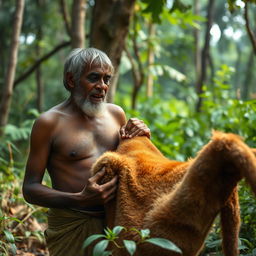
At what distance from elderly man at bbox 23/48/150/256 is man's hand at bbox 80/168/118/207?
203 mm

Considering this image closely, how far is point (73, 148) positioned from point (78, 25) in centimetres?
360

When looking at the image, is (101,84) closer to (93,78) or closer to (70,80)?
(93,78)

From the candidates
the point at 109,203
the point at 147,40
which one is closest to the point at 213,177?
the point at 109,203

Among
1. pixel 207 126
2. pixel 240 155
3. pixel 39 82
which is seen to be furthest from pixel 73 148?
pixel 39 82

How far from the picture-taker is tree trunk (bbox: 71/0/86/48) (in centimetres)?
627

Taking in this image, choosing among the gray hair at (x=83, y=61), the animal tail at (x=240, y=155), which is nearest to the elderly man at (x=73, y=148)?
the gray hair at (x=83, y=61)

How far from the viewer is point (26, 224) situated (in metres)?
4.93

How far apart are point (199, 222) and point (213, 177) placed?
26cm

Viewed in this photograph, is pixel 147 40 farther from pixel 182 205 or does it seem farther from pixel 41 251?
pixel 182 205

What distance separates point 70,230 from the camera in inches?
124

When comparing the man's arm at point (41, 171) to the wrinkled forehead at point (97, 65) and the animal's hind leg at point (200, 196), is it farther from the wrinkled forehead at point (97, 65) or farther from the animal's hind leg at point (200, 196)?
the animal's hind leg at point (200, 196)

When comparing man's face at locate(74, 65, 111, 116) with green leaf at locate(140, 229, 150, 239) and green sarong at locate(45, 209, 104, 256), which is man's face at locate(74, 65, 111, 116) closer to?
green sarong at locate(45, 209, 104, 256)

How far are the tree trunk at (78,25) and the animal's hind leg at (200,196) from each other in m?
4.13

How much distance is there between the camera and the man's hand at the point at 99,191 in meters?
2.76
